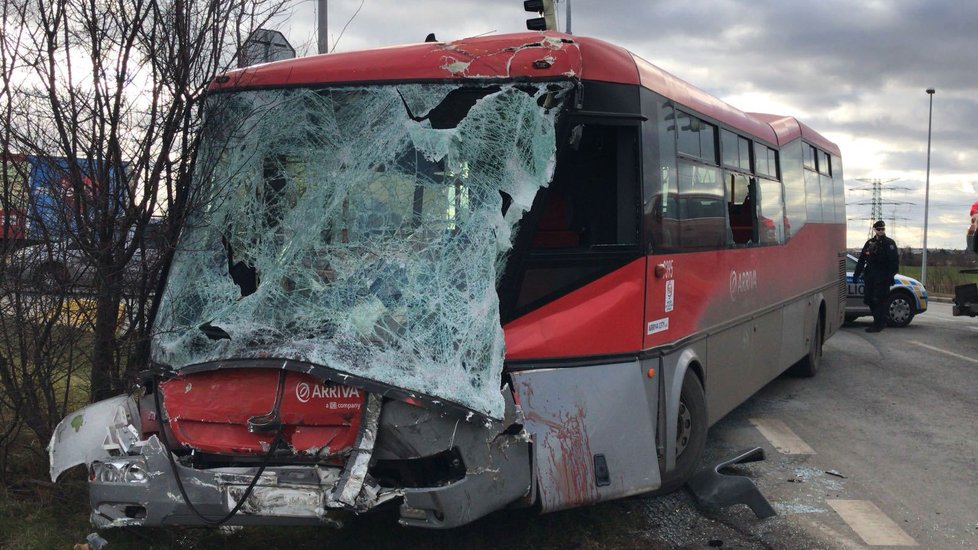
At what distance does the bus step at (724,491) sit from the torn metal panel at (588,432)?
1.11 metres

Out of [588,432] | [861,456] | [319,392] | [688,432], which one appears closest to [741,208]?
[861,456]

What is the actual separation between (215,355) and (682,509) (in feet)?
11.1

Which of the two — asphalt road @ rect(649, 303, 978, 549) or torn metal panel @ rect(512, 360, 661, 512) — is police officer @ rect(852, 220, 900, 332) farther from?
torn metal panel @ rect(512, 360, 661, 512)

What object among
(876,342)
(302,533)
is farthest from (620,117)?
(876,342)

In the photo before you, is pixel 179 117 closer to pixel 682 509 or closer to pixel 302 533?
pixel 302 533

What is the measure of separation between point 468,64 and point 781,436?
203 inches

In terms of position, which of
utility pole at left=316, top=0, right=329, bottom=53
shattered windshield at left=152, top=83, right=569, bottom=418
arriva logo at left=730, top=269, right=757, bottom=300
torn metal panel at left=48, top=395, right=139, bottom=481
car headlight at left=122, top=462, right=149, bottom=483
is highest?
utility pole at left=316, top=0, right=329, bottom=53

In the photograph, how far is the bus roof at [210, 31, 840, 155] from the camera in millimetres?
4918

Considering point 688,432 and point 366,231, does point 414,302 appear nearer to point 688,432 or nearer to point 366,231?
point 366,231

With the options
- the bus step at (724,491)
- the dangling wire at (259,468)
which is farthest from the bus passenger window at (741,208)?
the dangling wire at (259,468)

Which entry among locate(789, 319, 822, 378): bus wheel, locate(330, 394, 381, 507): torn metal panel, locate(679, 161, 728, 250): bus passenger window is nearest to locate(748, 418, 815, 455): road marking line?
locate(679, 161, 728, 250): bus passenger window

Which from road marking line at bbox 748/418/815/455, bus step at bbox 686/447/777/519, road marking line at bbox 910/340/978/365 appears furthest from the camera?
road marking line at bbox 910/340/978/365

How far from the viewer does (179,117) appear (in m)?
5.78

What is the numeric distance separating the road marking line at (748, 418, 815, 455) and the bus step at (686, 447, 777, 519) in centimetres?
142
